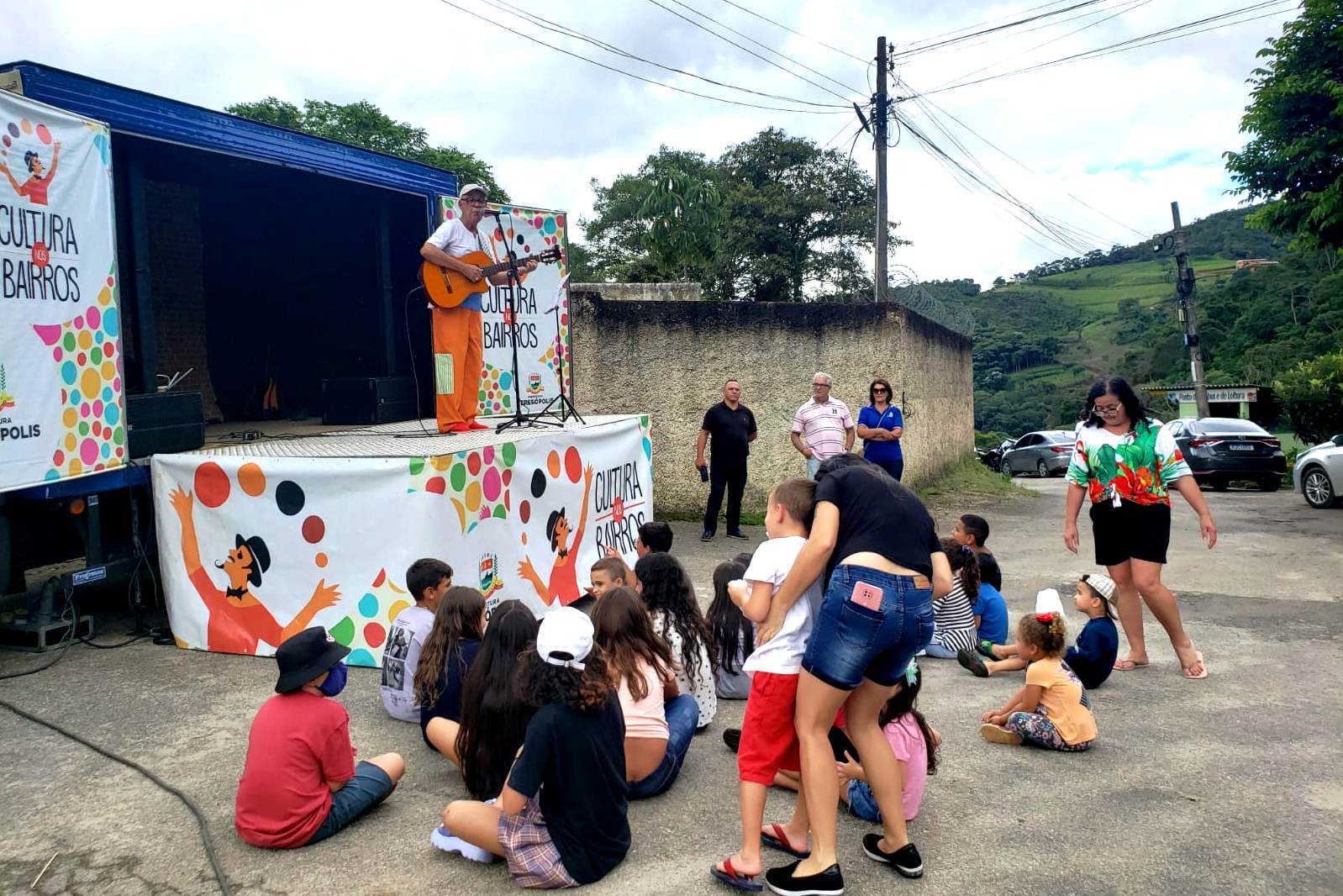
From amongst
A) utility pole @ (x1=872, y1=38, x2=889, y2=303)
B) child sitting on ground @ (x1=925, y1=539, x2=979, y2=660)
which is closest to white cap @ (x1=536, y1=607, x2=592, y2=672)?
child sitting on ground @ (x1=925, y1=539, x2=979, y2=660)

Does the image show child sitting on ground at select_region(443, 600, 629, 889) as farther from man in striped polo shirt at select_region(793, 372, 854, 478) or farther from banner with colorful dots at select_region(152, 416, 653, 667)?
man in striped polo shirt at select_region(793, 372, 854, 478)

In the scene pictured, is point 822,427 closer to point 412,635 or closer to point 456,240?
point 456,240

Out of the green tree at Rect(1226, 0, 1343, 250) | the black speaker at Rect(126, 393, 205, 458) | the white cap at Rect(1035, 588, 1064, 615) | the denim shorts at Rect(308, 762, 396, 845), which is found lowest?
the denim shorts at Rect(308, 762, 396, 845)

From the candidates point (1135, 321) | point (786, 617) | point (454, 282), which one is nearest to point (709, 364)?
point (454, 282)

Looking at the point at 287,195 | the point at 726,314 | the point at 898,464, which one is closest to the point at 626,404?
the point at 726,314

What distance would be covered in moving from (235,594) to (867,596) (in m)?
4.38

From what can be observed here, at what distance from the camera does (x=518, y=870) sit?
319 cm

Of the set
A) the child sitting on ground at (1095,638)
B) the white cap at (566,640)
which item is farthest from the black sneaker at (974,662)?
the white cap at (566,640)

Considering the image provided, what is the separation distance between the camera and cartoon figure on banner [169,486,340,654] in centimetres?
589

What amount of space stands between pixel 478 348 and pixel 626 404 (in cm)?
400

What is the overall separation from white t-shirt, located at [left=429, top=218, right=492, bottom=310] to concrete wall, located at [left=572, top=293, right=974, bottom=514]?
3838 mm

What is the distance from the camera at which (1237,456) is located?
669 inches

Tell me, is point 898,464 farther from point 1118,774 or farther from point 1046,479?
point 1046,479

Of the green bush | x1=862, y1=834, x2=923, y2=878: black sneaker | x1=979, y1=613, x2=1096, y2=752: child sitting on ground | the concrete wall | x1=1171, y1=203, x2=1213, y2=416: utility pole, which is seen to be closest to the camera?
x1=862, y1=834, x2=923, y2=878: black sneaker
